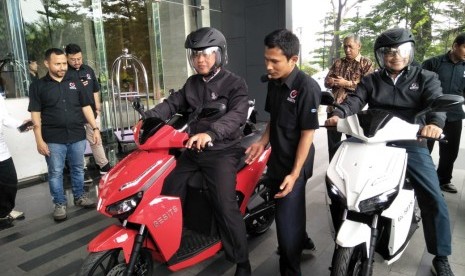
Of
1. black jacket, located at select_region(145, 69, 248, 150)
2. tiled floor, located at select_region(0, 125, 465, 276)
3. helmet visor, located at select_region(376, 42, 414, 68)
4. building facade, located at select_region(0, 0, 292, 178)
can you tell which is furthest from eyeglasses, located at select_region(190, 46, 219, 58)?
building facade, located at select_region(0, 0, 292, 178)

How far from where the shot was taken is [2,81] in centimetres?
533

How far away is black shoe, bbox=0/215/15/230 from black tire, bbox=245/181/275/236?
8.36 ft

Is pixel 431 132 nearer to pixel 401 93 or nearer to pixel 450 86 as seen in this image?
pixel 401 93

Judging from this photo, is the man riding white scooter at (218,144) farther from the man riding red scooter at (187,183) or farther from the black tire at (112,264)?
the black tire at (112,264)

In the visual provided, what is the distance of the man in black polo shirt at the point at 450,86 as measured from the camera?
12.2 feet

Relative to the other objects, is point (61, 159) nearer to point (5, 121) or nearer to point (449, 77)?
point (5, 121)

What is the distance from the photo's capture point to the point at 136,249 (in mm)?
2002

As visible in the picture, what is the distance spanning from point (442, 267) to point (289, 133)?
55.2 inches

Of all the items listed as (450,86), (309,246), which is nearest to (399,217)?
(309,246)

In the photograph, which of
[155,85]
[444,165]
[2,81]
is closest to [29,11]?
[2,81]

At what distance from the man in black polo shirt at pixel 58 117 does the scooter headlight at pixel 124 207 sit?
203cm

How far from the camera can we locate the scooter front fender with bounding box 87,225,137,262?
1.93 m

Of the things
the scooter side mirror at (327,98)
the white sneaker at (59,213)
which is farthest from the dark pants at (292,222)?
the white sneaker at (59,213)

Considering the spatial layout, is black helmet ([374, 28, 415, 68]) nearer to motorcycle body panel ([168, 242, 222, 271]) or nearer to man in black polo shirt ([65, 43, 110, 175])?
motorcycle body panel ([168, 242, 222, 271])
